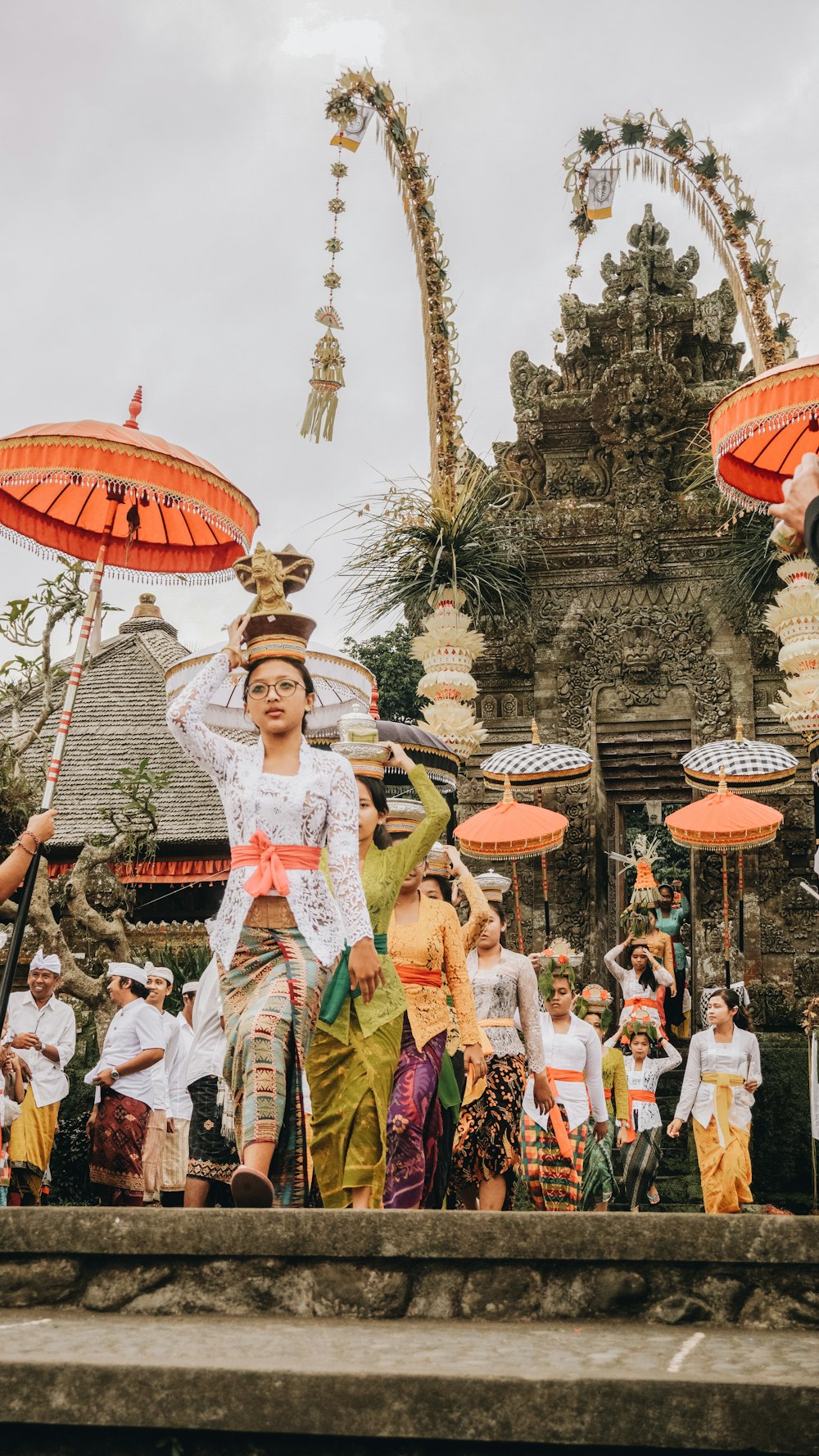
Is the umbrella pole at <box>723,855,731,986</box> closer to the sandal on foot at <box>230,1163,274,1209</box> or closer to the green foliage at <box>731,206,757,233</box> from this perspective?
the green foliage at <box>731,206,757,233</box>

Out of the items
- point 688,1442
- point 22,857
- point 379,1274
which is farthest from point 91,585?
point 688,1442

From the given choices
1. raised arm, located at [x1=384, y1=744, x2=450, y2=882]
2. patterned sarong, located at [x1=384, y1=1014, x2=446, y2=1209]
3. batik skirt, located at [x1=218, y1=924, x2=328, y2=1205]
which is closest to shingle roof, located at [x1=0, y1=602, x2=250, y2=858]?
patterned sarong, located at [x1=384, y1=1014, x2=446, y2=1209]

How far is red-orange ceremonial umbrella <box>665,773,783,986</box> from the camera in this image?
11867 mm

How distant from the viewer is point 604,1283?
314 cm

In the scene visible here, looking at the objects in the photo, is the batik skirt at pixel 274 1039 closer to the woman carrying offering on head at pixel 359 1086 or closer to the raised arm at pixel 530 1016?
the woman carrying offering on head at pixel 359 1086

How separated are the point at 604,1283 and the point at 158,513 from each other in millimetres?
5066

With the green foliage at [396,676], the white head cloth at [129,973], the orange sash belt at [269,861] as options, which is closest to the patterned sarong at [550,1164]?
the white head cloth at [129,973]

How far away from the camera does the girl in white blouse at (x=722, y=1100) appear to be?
930 centimetres

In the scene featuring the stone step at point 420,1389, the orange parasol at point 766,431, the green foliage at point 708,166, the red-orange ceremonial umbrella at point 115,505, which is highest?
the green foliage at point 708,166

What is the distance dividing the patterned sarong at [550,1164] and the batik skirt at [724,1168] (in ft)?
5.98

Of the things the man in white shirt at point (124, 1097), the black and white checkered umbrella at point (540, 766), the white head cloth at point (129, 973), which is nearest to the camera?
the man in white shirt at point (124, 1097)

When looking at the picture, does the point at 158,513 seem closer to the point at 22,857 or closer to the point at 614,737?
the point at 22,857

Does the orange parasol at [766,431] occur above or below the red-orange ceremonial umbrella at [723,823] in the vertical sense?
above

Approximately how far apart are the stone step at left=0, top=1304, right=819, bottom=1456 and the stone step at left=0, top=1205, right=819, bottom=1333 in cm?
9
